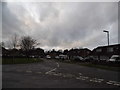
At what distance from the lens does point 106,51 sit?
209 ft

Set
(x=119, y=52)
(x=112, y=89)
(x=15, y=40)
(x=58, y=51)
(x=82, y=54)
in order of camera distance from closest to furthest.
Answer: (x=112, y=89)
(x=119, y=52)
(x=15, y=40)
(x=82, y=54)
(x=58, y=51)

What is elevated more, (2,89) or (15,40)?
(15,40)

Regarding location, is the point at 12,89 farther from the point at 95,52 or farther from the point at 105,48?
the point at 95,52

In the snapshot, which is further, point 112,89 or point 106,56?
point 106,56

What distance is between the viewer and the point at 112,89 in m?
8.49

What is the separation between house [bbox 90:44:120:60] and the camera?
57312 mm

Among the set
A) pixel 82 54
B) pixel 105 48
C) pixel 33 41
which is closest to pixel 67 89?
pixel 105 48

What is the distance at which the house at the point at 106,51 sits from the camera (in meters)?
57.3

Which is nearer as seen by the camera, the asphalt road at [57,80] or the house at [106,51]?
the asphalt road at [57,80]

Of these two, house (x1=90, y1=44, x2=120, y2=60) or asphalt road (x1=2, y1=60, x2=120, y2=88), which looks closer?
asphalt road (x1=2, y1=60, x2=120, y2=88)

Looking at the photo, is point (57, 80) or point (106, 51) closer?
point (57, 80)

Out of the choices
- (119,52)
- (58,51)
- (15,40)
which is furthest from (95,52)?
(58,51)

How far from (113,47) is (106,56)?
18.9 feet

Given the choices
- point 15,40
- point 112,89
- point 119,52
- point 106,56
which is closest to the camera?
point 112,89
